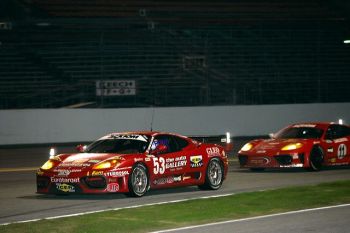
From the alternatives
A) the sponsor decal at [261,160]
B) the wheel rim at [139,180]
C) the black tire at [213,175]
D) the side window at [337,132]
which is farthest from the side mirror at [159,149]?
the side window at [337,132]

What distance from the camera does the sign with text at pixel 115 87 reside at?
98.8 feet

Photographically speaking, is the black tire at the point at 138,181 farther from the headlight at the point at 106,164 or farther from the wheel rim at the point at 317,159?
the wheel rim at the point at 317,159

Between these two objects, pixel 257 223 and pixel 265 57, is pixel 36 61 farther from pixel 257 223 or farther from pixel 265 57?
pixel 257 223

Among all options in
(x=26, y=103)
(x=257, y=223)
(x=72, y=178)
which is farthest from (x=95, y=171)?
(x=26, y=103)

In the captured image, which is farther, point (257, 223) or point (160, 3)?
point (160, 3)

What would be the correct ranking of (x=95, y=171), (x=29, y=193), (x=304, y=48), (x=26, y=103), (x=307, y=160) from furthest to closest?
(x=304, y=48) < (x=26, y=103) < (x=307, y=160) < (x=29, y=193) < (x=95, y=171)

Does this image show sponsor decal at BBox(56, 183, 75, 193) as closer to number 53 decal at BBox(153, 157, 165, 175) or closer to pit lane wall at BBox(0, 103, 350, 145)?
number 53 decal at BBox(153, 157, 165, 175)

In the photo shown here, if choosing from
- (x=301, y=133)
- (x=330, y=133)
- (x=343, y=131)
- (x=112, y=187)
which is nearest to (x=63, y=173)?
(x=112, y=187)

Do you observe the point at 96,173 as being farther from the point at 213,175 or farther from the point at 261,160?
the point at 261,160

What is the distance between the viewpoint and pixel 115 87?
3031cm

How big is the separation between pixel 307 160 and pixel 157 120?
487 inches

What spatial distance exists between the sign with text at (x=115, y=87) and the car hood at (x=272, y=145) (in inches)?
483

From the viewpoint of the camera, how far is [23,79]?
99.7ft

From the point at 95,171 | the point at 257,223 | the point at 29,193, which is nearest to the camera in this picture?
the point at 257,223
